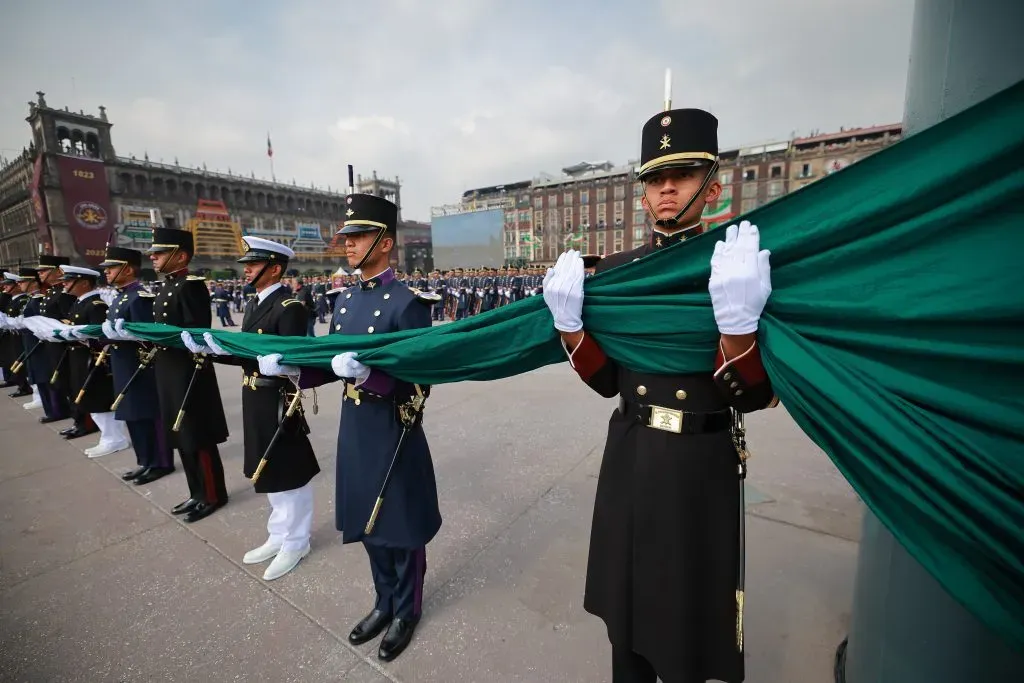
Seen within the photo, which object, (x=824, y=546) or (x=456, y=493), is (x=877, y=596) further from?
(x=456, y=493)

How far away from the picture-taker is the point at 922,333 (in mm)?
1018

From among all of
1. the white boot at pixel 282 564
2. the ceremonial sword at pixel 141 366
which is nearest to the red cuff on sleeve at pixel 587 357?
the white boot at pixel 282 564

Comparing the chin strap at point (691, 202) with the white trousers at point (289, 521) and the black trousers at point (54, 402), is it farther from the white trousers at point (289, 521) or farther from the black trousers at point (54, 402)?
the black trousers at point (54, 402)

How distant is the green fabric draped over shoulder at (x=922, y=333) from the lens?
35.0 inches

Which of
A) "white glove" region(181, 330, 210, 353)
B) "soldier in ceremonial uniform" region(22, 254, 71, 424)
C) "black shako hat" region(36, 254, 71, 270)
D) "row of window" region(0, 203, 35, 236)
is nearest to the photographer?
"white glove" region(181, 330, 210, 353)

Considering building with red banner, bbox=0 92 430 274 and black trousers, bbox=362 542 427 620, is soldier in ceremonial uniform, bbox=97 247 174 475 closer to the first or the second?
black trousers, bbox=362 542 427 620

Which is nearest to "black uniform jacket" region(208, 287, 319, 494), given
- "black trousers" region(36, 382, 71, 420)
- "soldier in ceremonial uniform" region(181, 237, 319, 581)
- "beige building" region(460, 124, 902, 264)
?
"soldier in ceremonial uniform" region(181, 237, 319, 581)

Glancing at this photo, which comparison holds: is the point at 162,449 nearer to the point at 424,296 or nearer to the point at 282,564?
the point at 282,564

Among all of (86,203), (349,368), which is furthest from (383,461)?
(86,203)

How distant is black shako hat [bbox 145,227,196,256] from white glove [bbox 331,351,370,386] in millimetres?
2514

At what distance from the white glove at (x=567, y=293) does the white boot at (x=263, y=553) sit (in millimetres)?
2748

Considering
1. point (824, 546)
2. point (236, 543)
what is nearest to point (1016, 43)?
point (824, 546)

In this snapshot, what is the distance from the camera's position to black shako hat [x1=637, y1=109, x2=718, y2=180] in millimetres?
1582

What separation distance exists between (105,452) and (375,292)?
4.77 metres
